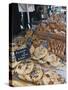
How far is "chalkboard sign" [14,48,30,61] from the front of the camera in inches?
56.0

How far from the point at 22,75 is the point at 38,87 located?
5.4 inches

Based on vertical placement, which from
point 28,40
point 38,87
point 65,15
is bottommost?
point 38,87

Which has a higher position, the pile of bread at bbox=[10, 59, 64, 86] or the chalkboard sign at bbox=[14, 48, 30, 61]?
the chalkboard sign at bbox=[14, 48, 30, 61]

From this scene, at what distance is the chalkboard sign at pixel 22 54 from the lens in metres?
1.42

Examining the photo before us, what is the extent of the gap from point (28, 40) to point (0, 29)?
0.19 metres

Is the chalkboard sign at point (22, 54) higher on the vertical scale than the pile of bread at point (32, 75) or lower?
higher

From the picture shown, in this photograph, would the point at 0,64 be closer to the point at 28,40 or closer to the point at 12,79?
the point at 12,79

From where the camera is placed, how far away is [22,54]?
1.43 m

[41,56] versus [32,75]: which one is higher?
[41,56]

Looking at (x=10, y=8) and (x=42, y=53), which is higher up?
(x=10, y=8)

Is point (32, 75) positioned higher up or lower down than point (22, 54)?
lower down

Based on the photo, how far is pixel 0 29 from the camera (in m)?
1.42

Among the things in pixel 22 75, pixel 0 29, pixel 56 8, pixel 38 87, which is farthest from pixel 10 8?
pixel 38 87

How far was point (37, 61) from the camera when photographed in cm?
145
